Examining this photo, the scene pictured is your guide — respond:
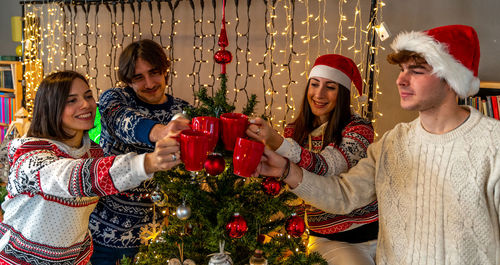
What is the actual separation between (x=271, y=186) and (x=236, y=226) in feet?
0.57

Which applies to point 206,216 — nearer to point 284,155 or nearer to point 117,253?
point 284,155

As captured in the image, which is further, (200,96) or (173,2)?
(173,2)

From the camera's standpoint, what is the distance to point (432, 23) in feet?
8.73

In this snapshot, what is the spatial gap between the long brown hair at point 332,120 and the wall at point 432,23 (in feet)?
3.58

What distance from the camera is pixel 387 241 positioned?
144 cm

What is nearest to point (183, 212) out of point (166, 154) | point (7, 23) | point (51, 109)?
point (166, 154)

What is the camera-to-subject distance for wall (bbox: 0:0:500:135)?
2.54 metres

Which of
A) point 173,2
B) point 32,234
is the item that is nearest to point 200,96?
point 32,234

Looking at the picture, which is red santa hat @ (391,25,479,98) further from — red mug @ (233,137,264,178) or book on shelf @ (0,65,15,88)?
book on shelf @ (0,65,15,88)

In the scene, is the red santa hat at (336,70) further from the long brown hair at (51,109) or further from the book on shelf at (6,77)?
the book on shelf at (6,77)

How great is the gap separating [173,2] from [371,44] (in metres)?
1.73

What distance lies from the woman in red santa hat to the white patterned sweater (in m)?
0.10

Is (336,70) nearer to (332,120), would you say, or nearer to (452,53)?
(332,120)

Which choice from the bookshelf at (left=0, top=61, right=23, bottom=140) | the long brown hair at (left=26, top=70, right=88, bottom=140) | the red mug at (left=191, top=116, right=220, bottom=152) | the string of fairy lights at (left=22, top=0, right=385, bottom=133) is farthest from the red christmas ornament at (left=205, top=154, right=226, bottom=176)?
the bookshelf at (left=0, top=61, right=23, bottom=140)
